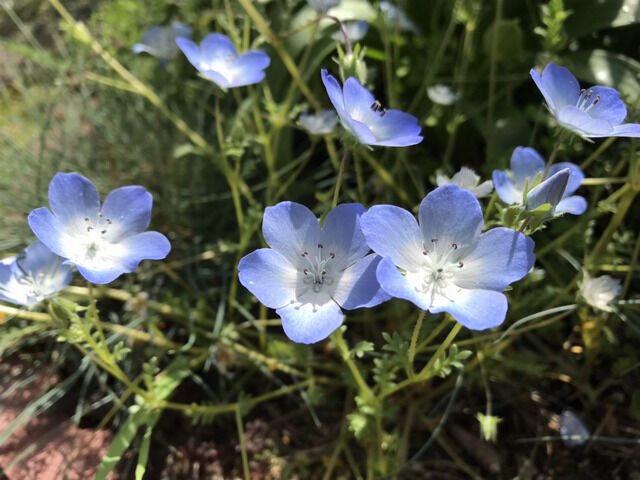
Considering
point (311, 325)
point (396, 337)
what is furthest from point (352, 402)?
point (311, 325)

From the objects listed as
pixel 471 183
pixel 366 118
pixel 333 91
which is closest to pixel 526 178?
pixel 471 183

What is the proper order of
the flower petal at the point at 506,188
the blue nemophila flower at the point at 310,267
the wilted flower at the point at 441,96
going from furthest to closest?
the wilted flower at the point at 441,96, the flower petal at the point at 506,188, the blue nemophila flower at the point at 310,267

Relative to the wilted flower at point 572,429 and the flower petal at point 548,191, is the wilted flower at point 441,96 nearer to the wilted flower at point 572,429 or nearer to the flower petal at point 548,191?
the flower petal at point 548,191

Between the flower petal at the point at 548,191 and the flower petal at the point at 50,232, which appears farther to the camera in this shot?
the flower petal at the point at 50,232

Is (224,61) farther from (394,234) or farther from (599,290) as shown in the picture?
(599,290)

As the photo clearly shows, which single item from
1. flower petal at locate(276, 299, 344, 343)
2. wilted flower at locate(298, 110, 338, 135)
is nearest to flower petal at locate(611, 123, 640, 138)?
flower petal at locate(276, 299, 344, 343)

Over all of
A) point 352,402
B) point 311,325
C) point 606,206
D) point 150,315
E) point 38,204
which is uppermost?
point 311,325

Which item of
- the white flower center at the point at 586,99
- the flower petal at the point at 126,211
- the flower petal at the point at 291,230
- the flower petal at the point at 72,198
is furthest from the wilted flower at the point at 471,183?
the flower petal at the point at 72,198

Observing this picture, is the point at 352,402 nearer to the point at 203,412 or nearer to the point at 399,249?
the point at 203,412
